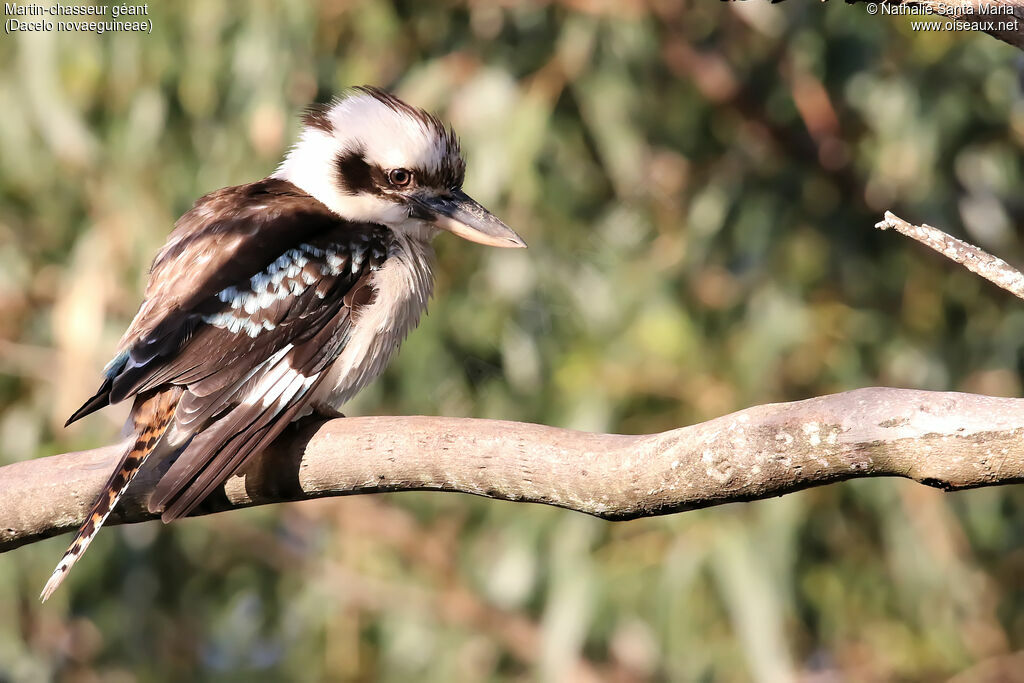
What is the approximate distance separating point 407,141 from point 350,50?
5.01ft

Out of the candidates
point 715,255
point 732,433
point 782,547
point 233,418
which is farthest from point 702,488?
point 715,255

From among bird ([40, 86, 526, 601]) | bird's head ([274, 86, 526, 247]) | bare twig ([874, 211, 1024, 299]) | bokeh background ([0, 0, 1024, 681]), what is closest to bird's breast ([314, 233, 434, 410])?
bird ([40, 86, 526, 601])

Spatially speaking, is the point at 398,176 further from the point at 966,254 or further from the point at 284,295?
the point at 966,254

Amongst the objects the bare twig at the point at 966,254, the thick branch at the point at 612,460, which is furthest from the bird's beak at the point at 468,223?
the bare twig at the point at 966,254

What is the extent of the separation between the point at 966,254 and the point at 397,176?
127cm

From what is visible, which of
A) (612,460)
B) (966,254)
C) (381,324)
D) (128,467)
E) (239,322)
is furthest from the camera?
(381,324)

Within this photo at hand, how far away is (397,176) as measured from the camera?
8.09ft

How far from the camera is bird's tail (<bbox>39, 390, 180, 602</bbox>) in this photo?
179cm

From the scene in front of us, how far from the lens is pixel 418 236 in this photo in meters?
2.46

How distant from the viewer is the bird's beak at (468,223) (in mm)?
2418

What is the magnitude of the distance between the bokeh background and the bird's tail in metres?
1.62

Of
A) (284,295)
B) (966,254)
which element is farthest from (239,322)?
(966,254)

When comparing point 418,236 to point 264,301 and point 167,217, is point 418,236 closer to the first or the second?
point 264,301

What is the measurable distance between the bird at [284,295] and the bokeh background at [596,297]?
112cm
